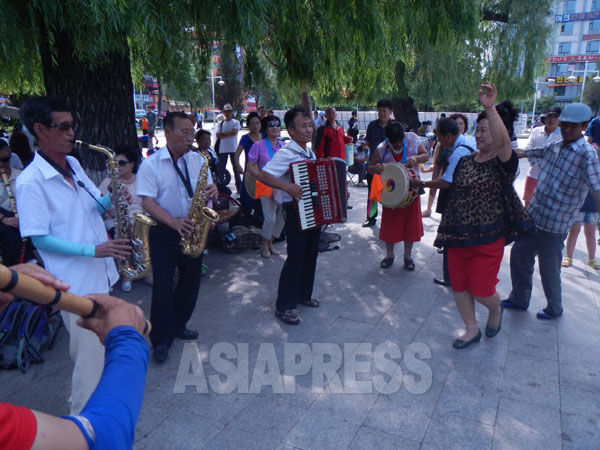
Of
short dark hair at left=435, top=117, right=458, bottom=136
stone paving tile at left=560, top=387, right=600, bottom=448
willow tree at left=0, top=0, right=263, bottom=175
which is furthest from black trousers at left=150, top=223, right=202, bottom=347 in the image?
short dark hair at left=435, top=117, right=458, bottom=136

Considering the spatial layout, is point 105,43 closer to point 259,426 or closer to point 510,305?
point 259,426

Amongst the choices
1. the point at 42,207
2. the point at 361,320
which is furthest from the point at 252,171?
the point at 42,207

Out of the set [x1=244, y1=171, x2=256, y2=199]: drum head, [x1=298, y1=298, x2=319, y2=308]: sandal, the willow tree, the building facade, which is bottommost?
[x1=298, y1=298, x2=319, y2=308]: sandal

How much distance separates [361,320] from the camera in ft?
14.0

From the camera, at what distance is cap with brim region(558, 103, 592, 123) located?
372cm

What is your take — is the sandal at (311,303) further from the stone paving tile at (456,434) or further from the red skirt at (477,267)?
the stone paving tile at (456,434)

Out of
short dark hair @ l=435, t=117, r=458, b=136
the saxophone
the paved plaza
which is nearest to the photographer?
the paved plaza

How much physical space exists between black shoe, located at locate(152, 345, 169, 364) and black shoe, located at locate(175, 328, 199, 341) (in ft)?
1.04

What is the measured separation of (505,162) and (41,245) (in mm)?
3076

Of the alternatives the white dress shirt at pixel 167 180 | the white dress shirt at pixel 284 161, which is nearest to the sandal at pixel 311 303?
the white dress shirt at pixel 284 161

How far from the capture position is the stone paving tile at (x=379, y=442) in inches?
104

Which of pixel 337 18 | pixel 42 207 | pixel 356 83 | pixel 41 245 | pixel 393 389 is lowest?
pixel 393 389

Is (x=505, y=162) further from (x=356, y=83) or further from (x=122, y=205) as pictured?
(x=356, y=83)

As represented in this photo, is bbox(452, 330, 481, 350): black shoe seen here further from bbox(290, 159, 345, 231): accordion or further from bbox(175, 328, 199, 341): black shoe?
bbox(175, 328, 199, 341): black shoe
